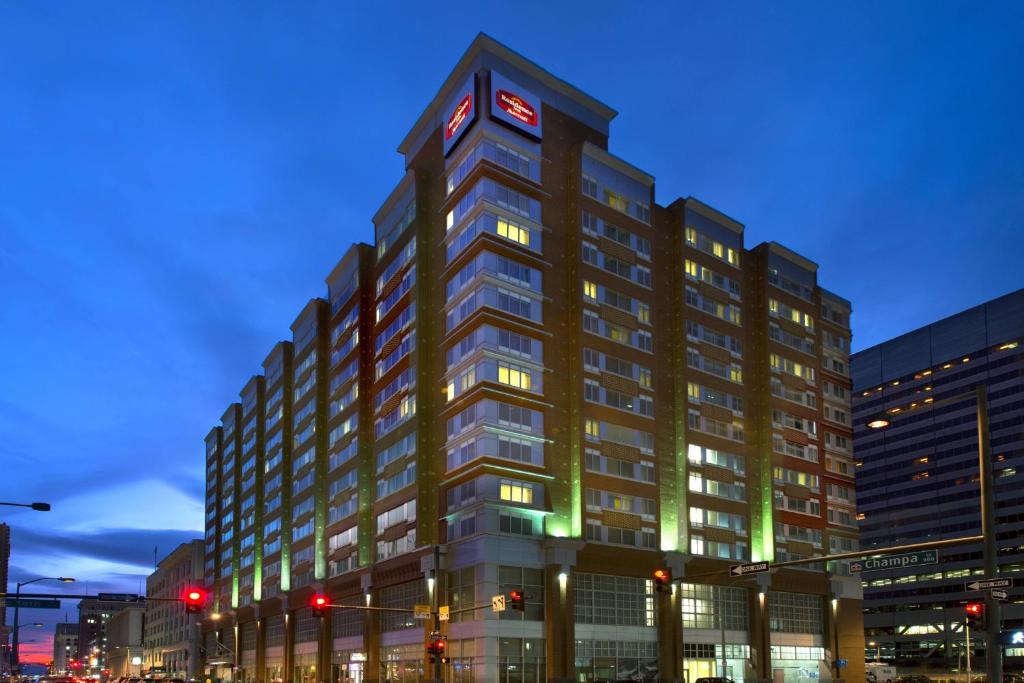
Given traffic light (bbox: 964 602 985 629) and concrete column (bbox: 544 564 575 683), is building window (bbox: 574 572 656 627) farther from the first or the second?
traffic light (bbox: 964 602 985 629)

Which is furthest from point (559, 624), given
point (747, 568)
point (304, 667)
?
point (304, 667)

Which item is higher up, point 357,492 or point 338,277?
point 338,277

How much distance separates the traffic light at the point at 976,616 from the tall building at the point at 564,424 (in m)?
39.1

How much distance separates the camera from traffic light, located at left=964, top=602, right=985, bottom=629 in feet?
96.7

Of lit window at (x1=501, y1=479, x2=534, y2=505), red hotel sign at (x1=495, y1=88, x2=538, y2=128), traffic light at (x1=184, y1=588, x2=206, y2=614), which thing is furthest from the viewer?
red hotel sign at (x1=495, y1=88, x2=538, y2=128)

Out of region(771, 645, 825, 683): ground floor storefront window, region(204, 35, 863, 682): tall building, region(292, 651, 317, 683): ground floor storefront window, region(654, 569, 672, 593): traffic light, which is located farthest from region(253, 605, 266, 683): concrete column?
region(654, 569, 672, 593): traffic light

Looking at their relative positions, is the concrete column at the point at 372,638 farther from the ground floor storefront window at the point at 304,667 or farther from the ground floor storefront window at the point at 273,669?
the ground floor storefront window at the point at 273,669

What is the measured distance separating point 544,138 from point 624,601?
39504mm

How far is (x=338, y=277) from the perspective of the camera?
4360 inches

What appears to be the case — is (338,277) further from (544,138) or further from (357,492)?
(544,138)

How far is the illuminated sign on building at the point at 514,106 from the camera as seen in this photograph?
78.8 metres

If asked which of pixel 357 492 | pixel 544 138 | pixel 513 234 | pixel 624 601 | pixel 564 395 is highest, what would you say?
pixel 544 138

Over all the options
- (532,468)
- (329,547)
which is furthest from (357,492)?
(532,468)

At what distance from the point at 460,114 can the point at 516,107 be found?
15.9 feet
